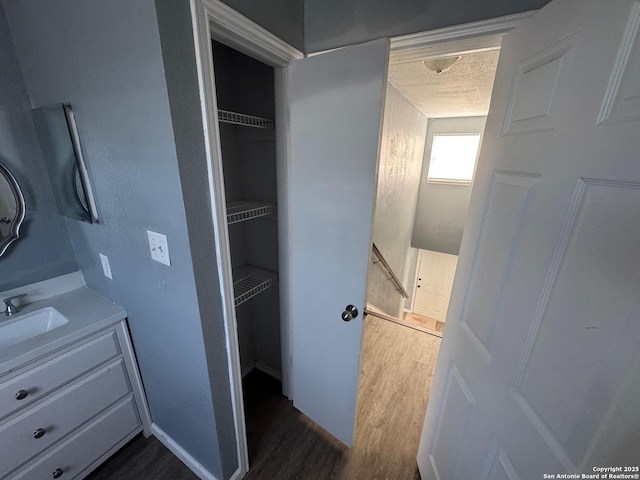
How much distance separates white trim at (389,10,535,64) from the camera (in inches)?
31.1

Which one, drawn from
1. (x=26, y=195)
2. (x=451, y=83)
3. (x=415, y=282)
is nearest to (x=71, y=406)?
(x=26, y=195)

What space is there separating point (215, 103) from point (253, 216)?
1.96 feet

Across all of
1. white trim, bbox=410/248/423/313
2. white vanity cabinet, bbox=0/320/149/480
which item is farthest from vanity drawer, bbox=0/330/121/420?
white trim, bbox=410/248/423/313

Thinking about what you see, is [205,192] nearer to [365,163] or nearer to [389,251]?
[365,163]

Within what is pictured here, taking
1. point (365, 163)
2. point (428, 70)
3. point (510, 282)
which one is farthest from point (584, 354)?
point (428, 70)

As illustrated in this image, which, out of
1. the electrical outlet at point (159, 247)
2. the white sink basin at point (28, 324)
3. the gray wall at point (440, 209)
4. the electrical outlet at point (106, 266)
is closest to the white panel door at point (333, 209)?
the electrical outlet at point (159, 247)

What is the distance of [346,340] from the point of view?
50.4 inches

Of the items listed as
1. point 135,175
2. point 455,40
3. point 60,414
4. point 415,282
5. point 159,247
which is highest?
point 455,40

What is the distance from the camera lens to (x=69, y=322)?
1150mm

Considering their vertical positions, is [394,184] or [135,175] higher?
[135,175]

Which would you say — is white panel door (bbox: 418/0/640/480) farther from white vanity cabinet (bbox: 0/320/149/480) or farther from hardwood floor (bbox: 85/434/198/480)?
white vanity cabinet (bbox: 0/320/149/480)

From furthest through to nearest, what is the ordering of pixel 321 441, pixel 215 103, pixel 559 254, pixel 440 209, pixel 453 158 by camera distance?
pixel 440 209 < pixel 453 158 < pixel 321 441 < pixel 215 103 < pixel 559 254

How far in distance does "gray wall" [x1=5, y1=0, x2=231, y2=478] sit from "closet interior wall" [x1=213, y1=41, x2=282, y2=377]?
0.43 meters

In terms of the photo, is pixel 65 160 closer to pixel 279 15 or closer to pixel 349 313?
pixel 279 15
